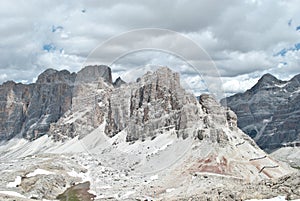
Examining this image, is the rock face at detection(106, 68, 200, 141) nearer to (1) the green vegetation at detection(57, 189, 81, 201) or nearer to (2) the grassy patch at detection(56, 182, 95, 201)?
Answer: (2) the grassy patch at detection(56, 182, 95, 201)

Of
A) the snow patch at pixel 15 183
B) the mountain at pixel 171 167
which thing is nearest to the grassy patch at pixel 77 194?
the mountain at pixel 171 167

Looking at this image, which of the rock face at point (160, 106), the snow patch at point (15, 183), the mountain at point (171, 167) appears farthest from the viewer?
the rock face at point (160, 106)

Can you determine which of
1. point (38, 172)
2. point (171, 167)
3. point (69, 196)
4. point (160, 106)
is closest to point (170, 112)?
point (160, 106)

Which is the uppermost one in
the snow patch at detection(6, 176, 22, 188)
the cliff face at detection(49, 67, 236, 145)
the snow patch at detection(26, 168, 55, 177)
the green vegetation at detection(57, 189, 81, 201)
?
the cliff face at detection(49, 67, 236, 145)

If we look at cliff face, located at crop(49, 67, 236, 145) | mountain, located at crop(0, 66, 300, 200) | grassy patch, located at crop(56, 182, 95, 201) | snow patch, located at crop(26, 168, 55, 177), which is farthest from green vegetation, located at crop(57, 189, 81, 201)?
cliff face, located at crop(49, 67, 236, 145)

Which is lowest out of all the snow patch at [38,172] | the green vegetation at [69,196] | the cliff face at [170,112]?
the green vegetation at [69,196]

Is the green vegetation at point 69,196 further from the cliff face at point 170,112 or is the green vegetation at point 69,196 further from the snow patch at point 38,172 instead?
the cliff face at point 170,112

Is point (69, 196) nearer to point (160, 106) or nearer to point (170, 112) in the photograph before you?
point (170, 112)

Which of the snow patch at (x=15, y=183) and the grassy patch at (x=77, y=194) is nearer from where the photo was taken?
the grassy patch at (x=77, y=194)

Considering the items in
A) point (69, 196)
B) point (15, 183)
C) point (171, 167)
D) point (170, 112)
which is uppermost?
point (170, 112)

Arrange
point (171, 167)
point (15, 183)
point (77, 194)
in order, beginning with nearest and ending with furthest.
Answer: point (77, 194), point (15, 183), point (171, 167)

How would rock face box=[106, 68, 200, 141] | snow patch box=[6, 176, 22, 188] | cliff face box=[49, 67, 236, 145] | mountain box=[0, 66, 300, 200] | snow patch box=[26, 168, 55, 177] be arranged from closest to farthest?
mountain box=[0, 66, 300, 200]
snow patch box=[6, 176, 22, 188]
snow patch box=[26, 168, 55, 177]
cliff face box=[49, 67, 236, 145]
rock face box=[106, 68, 200, 141]

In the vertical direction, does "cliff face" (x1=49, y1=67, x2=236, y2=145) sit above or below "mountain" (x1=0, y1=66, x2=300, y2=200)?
above
